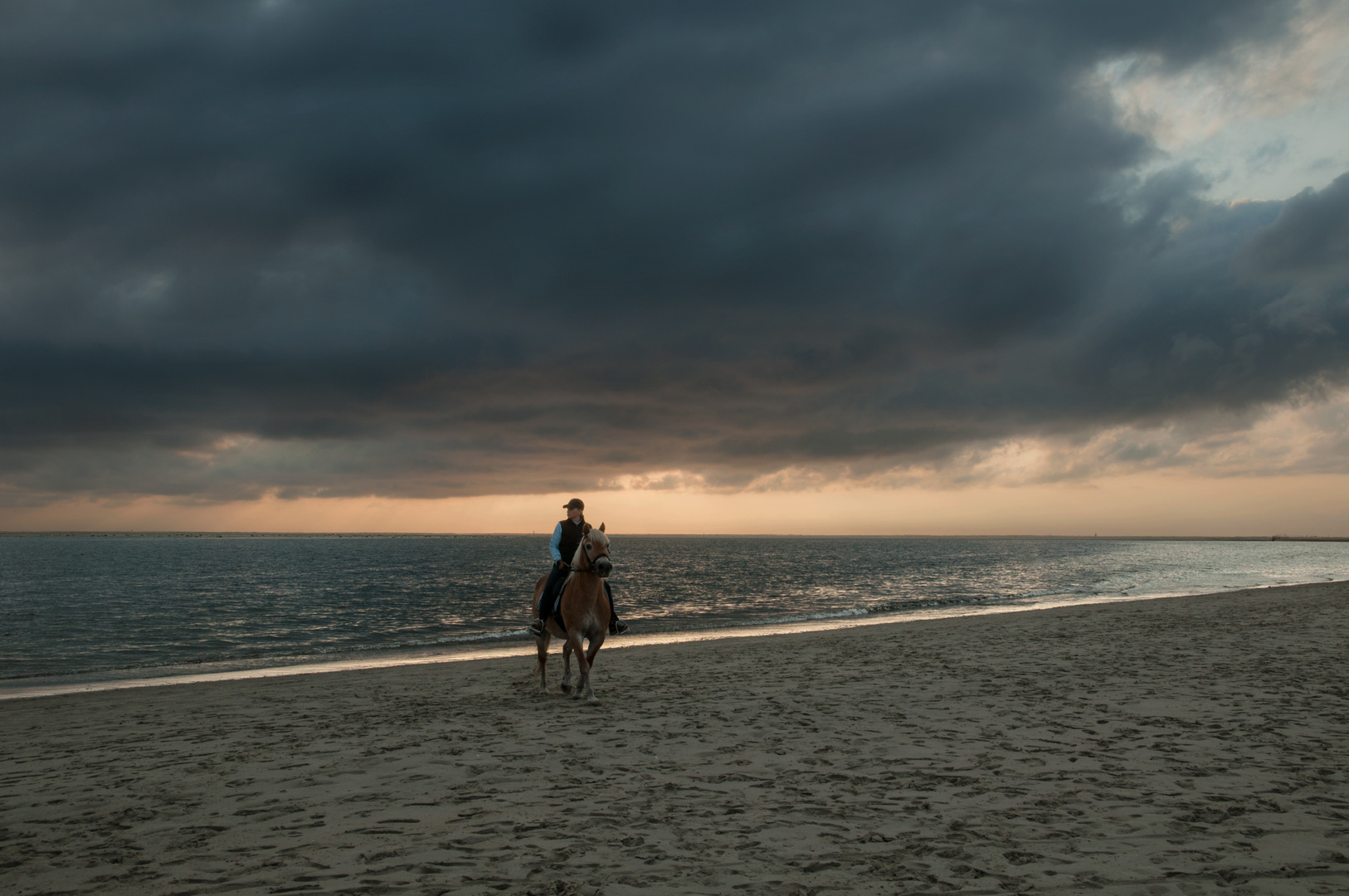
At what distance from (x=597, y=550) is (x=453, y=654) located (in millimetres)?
13498

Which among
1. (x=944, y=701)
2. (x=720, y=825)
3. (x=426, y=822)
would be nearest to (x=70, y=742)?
(x=426, y=822)

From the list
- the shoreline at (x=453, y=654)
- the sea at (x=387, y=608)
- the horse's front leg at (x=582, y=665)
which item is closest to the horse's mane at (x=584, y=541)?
the horse's front leg at (x=582, y=665)

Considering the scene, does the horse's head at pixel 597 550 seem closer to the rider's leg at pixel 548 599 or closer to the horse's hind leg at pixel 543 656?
the rider's leg at pixel 548 599

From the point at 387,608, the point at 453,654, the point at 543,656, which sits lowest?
the point at 387,608

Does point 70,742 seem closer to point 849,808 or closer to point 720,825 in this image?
point 720,825

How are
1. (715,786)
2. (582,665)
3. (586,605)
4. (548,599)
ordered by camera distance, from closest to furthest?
(715,786), (586,605), (582,665), (548,599)

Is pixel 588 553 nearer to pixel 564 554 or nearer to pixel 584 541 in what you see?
pixel 584 541

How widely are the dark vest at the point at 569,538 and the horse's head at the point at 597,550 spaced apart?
74cm

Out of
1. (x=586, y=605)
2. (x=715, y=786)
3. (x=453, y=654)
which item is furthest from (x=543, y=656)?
(x=453, y=654)

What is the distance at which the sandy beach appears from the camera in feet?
18.5

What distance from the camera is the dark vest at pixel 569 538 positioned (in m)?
13.2

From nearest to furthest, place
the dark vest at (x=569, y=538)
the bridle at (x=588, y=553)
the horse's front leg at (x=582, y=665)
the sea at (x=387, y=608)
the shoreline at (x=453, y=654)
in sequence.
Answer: the bridle at (x=588, y=553) < the horse's front leg at (x=582, y=665) < the dark vest at (x=569, y=538) < the shoreline at (x=453, y=654) < the sea at (x=387, y=608)

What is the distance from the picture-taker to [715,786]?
25.5 feet

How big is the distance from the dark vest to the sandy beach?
2.81 m
